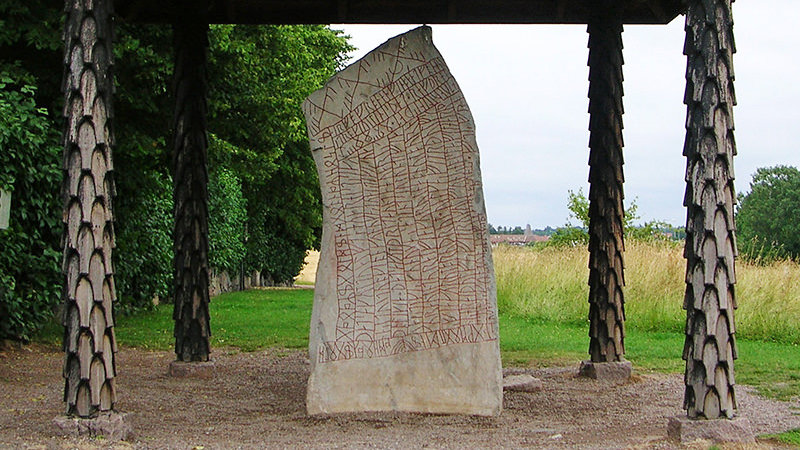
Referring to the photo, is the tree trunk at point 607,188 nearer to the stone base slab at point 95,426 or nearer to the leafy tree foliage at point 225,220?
the stone base slab at point 95,426

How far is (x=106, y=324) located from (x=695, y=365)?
12.9ft

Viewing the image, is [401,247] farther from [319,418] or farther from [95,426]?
[95,426]

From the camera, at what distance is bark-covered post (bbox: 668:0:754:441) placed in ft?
19.2

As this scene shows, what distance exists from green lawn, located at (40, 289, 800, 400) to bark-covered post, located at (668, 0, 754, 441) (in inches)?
103

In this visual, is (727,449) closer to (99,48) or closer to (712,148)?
(712,148)

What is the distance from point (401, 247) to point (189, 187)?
8.94ft

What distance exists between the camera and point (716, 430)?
18.9 ft

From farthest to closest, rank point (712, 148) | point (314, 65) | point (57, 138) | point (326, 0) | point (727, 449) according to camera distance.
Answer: point (314, 65), point (57, 138), point (326, 0), point (712, 148), point (727, 449)

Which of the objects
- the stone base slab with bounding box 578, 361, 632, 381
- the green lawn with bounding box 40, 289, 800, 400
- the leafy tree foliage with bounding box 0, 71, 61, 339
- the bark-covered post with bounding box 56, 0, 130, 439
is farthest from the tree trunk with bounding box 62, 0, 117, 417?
the green lawn with bounding box 40, 289, 800, 400

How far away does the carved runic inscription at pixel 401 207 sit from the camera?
717cm

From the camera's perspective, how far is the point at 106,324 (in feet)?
19.3

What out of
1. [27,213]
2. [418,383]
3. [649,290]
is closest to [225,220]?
[649,290]

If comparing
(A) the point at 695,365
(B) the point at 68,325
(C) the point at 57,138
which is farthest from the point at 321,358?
(C) the point at 57,138

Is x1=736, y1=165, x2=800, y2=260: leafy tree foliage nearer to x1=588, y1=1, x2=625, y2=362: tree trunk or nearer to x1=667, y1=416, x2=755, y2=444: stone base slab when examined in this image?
x1=588, y1=1, x2=625, y2=362: tree trunk
